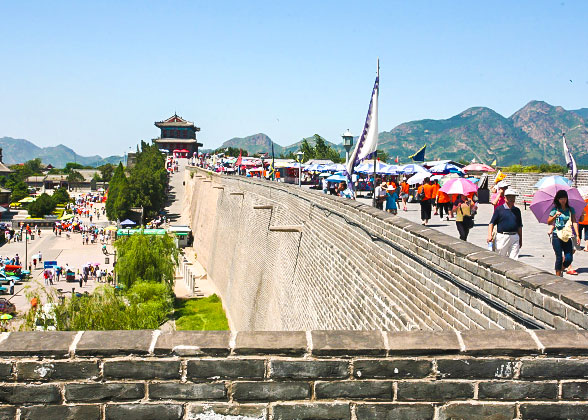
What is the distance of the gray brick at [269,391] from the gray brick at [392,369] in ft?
1.04

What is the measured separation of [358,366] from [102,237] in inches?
2347

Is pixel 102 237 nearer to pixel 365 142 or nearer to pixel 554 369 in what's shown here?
pixel 365 142

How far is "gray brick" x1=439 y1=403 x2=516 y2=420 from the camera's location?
3.41 m

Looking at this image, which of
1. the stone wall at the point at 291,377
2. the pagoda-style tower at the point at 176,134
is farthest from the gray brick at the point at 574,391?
the pagoda-style tower at the point at 176,134

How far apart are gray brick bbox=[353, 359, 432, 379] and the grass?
2327 centimetres

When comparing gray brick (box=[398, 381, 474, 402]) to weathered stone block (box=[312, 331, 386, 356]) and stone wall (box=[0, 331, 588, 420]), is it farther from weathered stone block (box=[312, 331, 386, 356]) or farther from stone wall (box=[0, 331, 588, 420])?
weathered stone block (box=[312, 331, 386, 356])

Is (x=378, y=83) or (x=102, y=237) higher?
(x=378, y=83)

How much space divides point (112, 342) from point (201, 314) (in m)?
26.5

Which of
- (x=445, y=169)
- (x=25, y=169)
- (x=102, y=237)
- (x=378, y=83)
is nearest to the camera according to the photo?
(x=378, y=83)

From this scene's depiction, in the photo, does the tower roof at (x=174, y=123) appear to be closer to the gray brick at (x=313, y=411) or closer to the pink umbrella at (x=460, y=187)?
the pink umbrella at (x=460, y=187)

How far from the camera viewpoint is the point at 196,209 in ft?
182

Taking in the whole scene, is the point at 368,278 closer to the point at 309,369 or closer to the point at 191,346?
the point at 309,369

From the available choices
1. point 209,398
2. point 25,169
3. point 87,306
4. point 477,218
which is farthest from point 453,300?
point 25,169

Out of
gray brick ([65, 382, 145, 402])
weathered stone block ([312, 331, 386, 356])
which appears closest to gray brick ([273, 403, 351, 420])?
weathered stone block ([312, 331, 386, 356])
